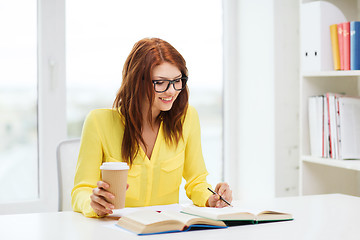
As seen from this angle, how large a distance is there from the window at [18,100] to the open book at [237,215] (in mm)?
1564

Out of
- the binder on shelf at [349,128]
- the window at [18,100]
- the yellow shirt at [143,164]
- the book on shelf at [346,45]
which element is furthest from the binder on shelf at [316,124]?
the window at [18,100]

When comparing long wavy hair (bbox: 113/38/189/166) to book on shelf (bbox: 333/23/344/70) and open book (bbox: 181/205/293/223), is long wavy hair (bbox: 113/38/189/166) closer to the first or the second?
open book (bbox: 181/205/293/223)

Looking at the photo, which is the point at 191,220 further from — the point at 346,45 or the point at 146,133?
the point at 346,45

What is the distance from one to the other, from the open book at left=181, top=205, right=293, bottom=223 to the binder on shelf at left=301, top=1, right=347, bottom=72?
1220 millimetres

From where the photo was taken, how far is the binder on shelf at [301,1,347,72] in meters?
2.44

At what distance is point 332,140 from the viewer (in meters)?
2.42

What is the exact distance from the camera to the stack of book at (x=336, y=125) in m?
2.39

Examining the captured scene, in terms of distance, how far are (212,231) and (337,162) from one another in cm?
122

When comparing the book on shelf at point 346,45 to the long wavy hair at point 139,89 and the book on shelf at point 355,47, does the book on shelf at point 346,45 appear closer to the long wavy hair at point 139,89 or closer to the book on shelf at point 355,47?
the book on shelf at point 355,47

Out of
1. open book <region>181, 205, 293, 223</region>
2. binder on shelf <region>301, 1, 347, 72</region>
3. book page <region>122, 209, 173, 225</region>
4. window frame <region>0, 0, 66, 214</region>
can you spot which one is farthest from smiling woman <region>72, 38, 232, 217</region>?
window frame <region>0, 0, 66, 214</region>

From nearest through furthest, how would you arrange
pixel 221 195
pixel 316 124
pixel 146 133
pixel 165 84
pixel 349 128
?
1. pixel 221 195
2. pixel 165 84
3. pixel 146 133
4. pixel 349 128
5. pixel 316 124

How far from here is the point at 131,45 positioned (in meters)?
2.95

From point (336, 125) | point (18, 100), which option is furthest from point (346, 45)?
point (18, 100)

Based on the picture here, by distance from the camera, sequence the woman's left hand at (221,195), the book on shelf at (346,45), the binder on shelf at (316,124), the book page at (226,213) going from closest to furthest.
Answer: the book page at (226,213), the woman's left hand at (221,195), the book on shelf at (346,45), the binder on shelf at (316,124)
